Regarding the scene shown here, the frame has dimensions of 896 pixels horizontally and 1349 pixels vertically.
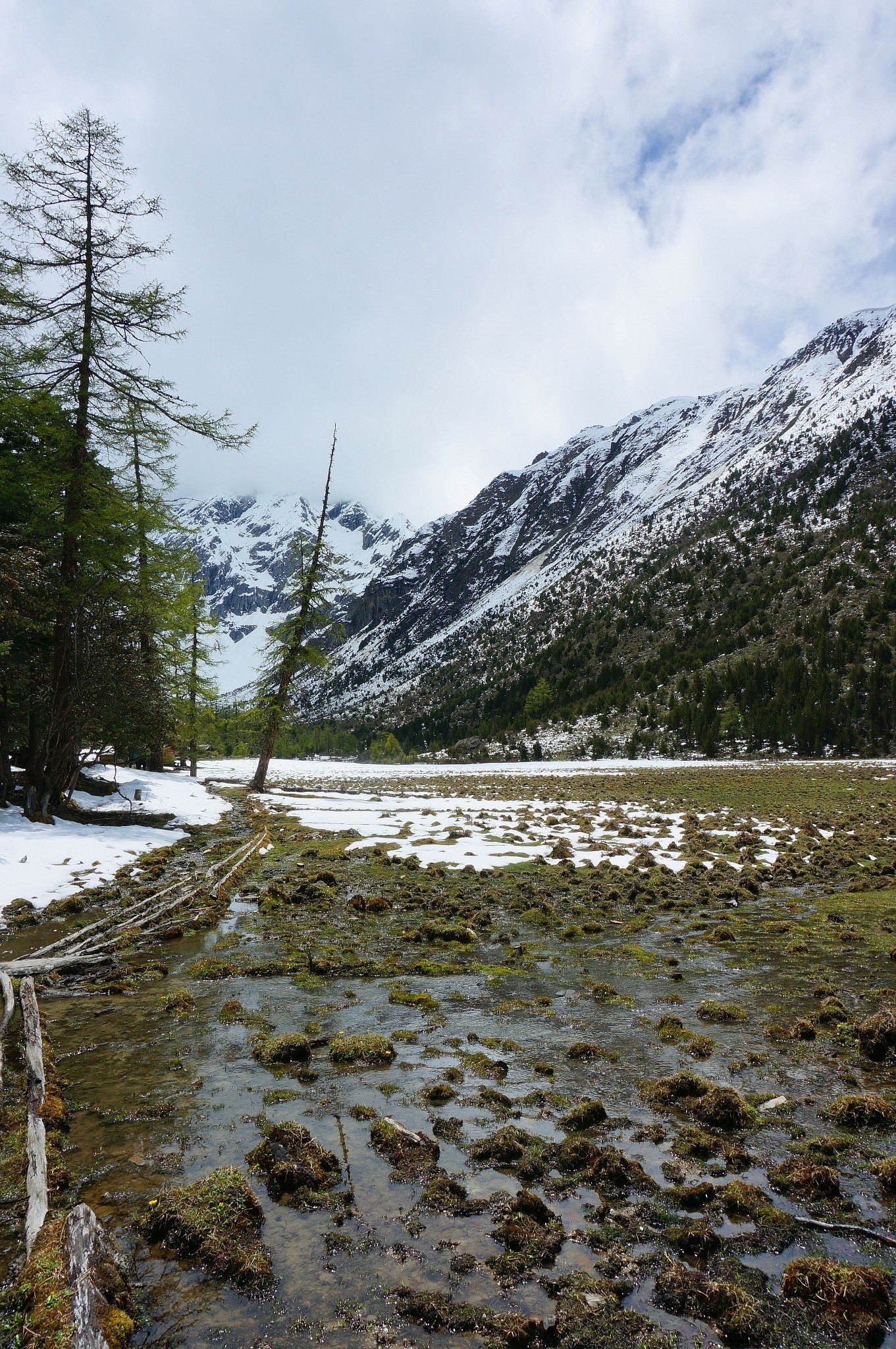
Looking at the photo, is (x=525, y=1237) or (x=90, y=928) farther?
(x=90, y=928)

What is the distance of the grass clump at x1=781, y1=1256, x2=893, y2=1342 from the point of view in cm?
265

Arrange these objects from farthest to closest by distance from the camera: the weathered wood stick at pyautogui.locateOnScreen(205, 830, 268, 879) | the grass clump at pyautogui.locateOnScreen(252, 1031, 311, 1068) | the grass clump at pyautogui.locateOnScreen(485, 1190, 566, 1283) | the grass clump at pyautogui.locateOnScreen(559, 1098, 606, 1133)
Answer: the weathered wood stick at pyautogui.locateOnScreen(205, 830, 268, 879) → the grass clump at pyautogui.locateOnScreen(252, 1031, 311, 1068) → the grass clump at pyautogui.locateOnScreen(559, 1098, 606, 1133) → the grass clump at pyautogui.locateOnScreen(485, 1190, 566, 1283)

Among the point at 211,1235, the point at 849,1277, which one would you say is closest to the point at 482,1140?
the point at 211,1235

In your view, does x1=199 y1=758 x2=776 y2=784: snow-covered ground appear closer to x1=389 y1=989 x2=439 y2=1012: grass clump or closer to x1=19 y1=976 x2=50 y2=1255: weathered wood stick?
x1=389 y1=989 x2=439 y2=1012: grass clump

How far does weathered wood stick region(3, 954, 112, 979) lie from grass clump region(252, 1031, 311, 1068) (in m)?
3.03

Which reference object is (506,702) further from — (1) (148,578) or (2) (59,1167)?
(2) (59,1167)

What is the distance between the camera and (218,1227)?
10.6ft

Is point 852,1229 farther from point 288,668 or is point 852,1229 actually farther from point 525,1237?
point 288,668

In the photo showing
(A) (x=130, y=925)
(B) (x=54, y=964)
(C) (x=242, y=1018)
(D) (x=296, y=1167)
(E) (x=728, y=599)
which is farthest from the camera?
(E) (x=728, y=599)

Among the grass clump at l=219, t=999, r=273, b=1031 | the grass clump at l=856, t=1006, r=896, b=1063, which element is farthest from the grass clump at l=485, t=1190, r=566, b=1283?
the grass clump at l=856, t=1006, r=896, b=1063

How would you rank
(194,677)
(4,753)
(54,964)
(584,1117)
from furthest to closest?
(194,677)
(4,753)
(54,964)
(584,1117)

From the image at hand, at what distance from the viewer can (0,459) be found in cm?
1442

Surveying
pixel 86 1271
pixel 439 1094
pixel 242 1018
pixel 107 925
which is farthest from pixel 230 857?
pixel 86 1271

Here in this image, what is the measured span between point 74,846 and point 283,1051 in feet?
32.6
